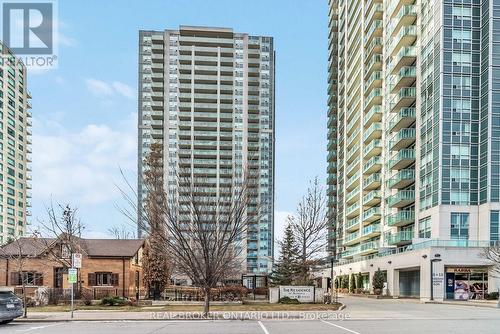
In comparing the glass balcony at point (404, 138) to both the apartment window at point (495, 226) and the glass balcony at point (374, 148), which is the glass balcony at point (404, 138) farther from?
the apartment window at point (495, 226)

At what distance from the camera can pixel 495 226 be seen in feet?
161

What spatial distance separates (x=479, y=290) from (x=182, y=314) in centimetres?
3350

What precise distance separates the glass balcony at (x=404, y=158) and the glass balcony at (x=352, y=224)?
73.1 ft

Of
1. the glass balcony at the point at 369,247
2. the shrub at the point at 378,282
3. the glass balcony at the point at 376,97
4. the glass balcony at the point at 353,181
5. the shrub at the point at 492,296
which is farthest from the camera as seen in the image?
the glass balcony at the point at 353,181

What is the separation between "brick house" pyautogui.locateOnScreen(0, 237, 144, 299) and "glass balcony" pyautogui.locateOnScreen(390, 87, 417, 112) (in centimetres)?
3655

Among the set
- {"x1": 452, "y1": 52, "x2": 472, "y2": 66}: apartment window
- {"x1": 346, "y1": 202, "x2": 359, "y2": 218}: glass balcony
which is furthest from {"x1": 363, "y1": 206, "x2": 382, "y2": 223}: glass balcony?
{"x1": 452, "y1": 52, "x2": 472, "y2": 66}: apartment window

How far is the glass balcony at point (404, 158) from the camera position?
60.0 metres

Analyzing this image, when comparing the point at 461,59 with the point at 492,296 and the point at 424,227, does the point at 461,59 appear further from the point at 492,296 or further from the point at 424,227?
the point at 492,296

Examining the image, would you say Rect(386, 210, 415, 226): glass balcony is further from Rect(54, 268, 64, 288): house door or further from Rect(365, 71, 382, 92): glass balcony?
Rect(54, 268, 64, 288): house door

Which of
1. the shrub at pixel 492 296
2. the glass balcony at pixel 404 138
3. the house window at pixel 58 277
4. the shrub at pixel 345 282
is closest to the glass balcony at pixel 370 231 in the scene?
the shrub at pixel 345 282

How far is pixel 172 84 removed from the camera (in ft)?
421

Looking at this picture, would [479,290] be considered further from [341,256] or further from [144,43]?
[144,43]

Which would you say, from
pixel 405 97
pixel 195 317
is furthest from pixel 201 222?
pixel 405 97

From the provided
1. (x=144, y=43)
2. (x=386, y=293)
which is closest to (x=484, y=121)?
(x=386, y=293)
